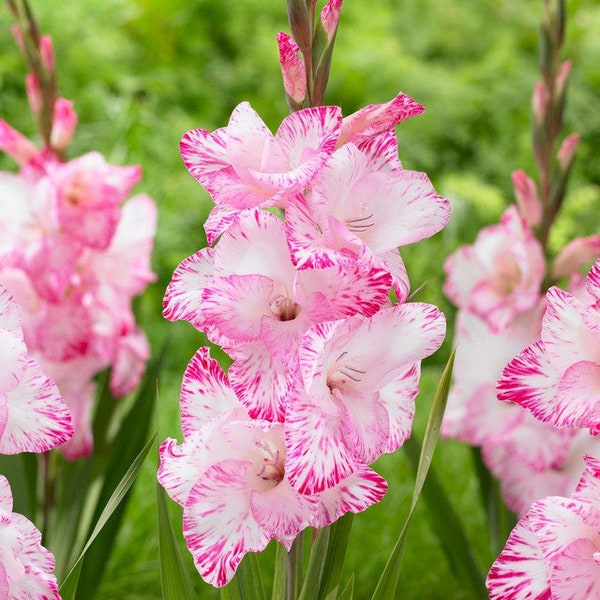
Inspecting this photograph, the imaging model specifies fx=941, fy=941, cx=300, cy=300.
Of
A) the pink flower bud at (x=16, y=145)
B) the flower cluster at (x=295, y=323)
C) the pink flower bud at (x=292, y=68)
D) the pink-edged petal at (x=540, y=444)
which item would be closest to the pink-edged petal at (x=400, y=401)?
the flower cluster at (x=295, y=323)

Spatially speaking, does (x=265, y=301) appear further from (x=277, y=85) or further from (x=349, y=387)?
(x=277, y=85)

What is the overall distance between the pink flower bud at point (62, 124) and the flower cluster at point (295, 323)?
27.2 inches

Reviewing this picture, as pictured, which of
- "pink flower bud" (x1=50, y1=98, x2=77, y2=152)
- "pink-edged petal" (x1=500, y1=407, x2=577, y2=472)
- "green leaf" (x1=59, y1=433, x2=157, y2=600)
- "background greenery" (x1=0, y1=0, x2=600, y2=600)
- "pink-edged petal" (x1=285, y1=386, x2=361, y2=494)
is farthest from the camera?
"background greenery" (x1=0, y1=0, x2=600, y2=600)

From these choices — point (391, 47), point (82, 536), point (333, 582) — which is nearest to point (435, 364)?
point (391, 47)

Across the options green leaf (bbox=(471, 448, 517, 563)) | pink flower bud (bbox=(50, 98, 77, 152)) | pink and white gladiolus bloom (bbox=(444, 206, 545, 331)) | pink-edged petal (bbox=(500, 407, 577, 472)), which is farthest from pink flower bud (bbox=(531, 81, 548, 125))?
pink flower bud (bbox=(50, 98, 77, 152))

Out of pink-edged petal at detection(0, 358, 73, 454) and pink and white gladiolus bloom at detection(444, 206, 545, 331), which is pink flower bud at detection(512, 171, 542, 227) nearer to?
pink and white gladiolus bloom at detection(444, 206, 545, 331)

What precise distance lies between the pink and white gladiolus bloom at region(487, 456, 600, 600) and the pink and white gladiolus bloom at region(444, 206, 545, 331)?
2.10 feet

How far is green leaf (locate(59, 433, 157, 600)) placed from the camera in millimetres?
690

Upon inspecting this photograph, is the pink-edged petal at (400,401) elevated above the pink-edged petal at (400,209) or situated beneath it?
situated beneath

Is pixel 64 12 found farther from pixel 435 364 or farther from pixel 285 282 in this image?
pixel 285 282

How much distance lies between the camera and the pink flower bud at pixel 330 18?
2.27 ft

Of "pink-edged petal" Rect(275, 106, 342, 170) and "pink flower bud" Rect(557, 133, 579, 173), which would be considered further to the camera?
"pink flower bud" Rect(557, 133, 579, 173)

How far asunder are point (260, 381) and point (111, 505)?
17cm

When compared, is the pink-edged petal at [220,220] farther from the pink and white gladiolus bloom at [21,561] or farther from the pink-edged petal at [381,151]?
the pink and white gladiolus bloom at [21,561]
